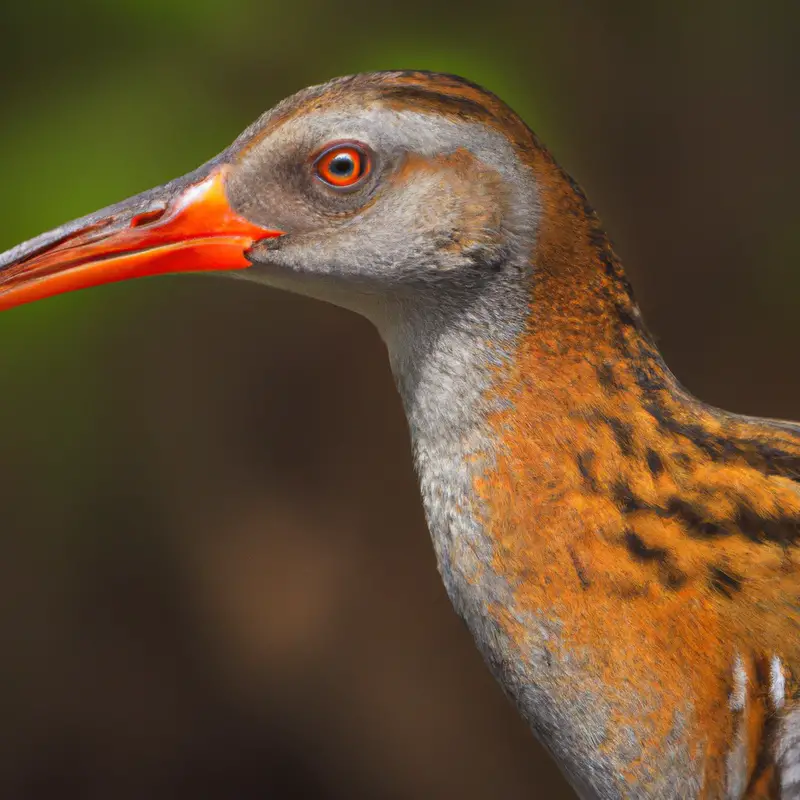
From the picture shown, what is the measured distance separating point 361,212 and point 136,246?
0.78 ft

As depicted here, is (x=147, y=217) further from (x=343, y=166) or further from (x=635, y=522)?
(x=635, y=522)

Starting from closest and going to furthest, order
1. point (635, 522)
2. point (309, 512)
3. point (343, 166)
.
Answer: point (635, 522)
point (343, 166)
point (309, 512)

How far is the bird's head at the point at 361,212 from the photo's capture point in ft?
3.62

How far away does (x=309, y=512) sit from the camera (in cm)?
260

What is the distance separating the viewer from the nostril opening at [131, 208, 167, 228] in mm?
1178

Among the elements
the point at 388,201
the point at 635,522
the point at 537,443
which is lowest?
the point at 635,522

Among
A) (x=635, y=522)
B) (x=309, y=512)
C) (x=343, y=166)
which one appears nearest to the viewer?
(x=635, y=522)

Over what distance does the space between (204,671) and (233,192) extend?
5.32 ft

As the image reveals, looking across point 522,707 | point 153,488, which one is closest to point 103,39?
point 153,488

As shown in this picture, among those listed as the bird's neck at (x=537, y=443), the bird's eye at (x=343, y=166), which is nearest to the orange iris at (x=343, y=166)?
the bird's eye at (x=343, y=166)

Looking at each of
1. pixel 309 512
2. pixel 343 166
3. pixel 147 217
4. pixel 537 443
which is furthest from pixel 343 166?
pixel 309 512

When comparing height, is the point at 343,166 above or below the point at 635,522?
above

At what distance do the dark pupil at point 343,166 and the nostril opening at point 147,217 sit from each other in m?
0.19

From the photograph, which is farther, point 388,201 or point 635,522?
point 388,201
